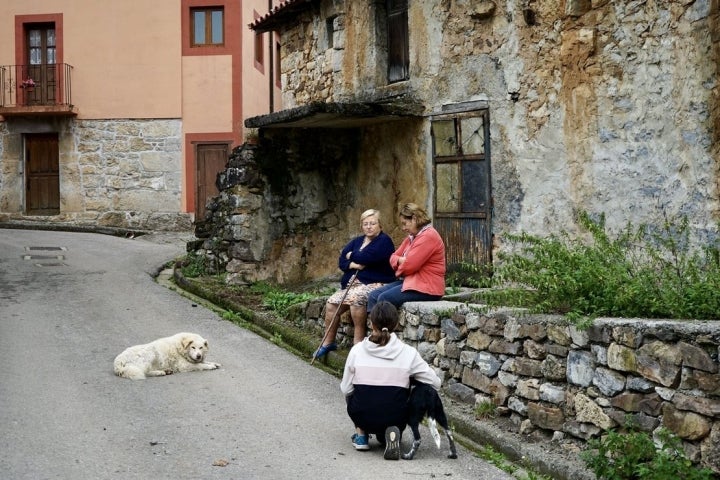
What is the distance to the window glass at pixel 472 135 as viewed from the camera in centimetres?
1261

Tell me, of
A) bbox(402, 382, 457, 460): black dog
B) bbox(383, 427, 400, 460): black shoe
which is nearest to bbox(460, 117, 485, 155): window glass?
bbox(402, 382, 457, 460): black dog

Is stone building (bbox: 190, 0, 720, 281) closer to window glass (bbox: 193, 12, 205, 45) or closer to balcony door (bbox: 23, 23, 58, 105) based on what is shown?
window glass (bbox: 193, 12, 205, 45)

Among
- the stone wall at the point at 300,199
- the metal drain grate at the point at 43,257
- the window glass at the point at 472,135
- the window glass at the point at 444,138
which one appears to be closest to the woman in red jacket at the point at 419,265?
the window glass at the point at 472,135

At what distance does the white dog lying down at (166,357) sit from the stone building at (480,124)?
13.6ft

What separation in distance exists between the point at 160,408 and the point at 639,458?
4.30 metres

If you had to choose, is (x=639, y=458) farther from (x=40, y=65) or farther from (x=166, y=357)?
(x=40, y=65)

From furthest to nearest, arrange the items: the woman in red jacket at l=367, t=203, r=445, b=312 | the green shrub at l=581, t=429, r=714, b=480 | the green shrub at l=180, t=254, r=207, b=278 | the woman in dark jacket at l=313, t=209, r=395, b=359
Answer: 1. the green shrub at l=180, t=254, r=207, b=278
2. the woman in dark jacket at l=313, t=209, r=395, b=359
3. the woman in red jacket at l=367, t=203, r=445, b=312
4. the green shrub at l=581, t=429, r=714, b=480

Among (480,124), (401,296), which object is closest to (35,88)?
(480,124)

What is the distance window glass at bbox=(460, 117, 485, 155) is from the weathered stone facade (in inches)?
521

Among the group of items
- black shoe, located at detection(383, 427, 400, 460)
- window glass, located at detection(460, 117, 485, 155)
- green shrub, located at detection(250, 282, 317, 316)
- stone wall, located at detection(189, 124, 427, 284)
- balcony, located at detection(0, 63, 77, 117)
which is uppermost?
balcony, located at detection(0, 63, 77, 117)

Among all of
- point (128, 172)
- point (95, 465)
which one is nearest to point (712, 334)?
point (95, 465)

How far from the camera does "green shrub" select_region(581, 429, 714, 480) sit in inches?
212

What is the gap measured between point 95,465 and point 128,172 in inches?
753

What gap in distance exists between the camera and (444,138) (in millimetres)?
13094
